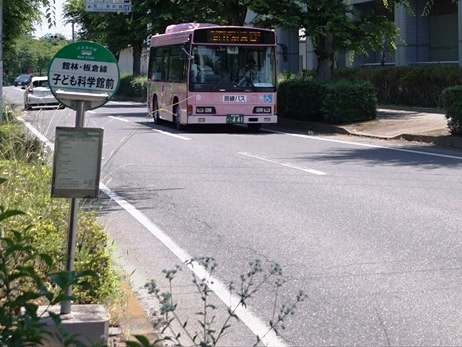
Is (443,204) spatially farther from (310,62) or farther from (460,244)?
(310,62)

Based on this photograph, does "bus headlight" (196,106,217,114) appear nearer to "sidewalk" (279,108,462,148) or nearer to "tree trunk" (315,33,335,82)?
"sidewalk" (279,108,462,148)

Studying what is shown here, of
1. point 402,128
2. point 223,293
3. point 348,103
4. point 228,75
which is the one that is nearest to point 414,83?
point 348,103

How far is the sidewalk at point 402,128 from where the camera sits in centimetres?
2252

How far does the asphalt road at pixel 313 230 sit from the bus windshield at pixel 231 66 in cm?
701

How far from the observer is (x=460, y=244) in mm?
9828

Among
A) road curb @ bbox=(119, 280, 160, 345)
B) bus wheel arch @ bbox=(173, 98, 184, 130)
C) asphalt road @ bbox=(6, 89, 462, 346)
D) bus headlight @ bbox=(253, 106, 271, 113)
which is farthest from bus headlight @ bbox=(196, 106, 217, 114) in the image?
road curb @ bbox=(119, 280, 160, 345)

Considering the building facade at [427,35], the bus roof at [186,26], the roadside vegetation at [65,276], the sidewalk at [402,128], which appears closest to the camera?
the roadside vegetation at [65,276]

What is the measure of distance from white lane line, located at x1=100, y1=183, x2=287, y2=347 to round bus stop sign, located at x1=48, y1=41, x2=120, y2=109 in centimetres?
141

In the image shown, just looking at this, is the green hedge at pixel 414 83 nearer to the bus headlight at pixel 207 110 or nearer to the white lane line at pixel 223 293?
the bus headlight at pixel 207 110

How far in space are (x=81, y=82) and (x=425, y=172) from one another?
35.3 feet

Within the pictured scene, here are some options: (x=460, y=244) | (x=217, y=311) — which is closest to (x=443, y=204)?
(x=460, y=244)

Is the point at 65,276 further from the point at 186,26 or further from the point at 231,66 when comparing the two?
the point at 186,26

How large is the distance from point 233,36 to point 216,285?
1948 cm

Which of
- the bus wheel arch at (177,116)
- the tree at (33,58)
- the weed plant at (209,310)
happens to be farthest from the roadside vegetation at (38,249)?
the tree at (33,58)
